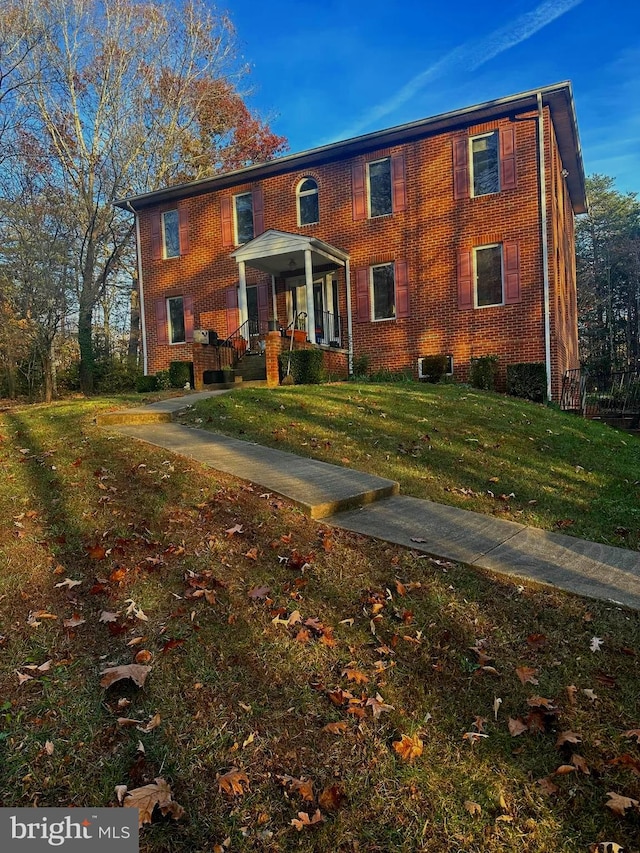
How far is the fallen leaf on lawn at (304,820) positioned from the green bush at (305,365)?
10.6 metres

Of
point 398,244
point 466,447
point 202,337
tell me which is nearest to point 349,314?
point 398,244

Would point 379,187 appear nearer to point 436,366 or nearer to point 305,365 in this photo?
point 436,366

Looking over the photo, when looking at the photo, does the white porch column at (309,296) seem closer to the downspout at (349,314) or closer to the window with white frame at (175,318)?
the downspout at (349,314)

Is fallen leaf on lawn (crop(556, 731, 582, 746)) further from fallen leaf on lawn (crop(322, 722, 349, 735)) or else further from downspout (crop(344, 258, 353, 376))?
downspout (crop(344, 258, 353, 376))

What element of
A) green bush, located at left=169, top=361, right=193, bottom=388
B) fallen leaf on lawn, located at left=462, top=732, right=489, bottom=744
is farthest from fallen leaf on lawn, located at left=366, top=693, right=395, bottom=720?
green bush, located at left=169, top=361, right=193, bottom=388

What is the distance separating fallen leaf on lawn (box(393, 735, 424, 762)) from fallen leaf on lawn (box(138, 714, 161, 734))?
0.91 meters

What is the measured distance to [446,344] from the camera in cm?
1366

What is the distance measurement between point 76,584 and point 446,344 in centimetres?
1206

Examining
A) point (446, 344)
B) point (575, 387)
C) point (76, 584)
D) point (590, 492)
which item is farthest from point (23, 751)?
point (575, 387)

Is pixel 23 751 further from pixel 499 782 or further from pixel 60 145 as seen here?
pixel 60 145

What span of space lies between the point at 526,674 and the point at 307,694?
3.16 feet

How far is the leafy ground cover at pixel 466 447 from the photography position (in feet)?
15.3

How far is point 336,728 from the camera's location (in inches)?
80.6

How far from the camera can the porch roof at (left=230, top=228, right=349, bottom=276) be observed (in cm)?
1344
